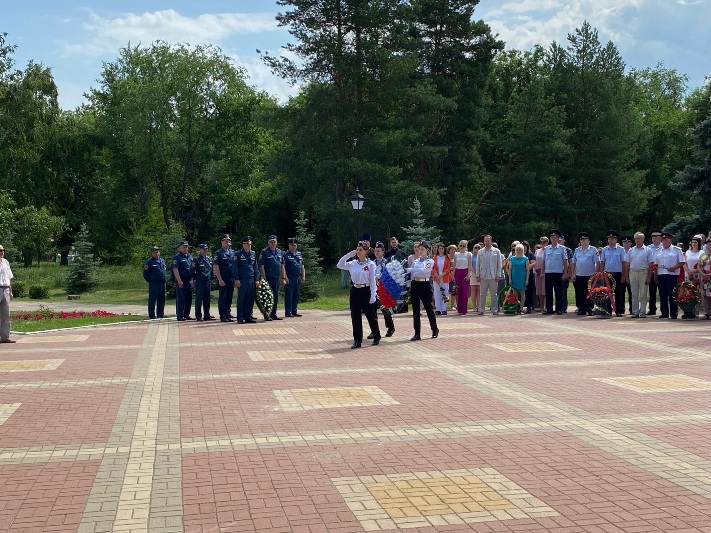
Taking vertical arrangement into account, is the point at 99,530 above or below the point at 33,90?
below

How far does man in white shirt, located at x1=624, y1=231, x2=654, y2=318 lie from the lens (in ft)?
65.5

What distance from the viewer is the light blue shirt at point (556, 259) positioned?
20911 mm

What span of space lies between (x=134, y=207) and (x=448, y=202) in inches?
1016

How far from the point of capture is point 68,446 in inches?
315

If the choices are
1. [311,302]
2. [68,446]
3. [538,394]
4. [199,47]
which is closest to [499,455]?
[538,394]

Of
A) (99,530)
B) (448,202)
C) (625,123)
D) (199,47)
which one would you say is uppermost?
(199,47)

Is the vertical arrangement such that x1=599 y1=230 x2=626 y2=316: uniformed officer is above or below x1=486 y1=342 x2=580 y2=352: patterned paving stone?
above

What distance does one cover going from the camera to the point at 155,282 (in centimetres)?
2258

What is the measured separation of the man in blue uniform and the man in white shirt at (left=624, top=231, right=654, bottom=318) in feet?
31.8

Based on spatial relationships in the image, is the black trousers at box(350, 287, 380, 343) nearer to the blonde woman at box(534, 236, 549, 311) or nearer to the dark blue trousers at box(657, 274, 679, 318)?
the blonde woman at box(534, 236, 549, 311)

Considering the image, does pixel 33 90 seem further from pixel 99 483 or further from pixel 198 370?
pixel 99 483

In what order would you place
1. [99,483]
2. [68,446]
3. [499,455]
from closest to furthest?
[99,483] < [499,455] < [68,446]

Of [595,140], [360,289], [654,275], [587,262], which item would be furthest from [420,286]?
[595,140]

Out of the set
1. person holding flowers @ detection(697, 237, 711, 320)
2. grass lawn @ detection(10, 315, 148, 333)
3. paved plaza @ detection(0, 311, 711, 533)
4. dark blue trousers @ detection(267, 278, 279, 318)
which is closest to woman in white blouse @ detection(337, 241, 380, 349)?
paved plaza @ detection(0, 311, 711, 533)
